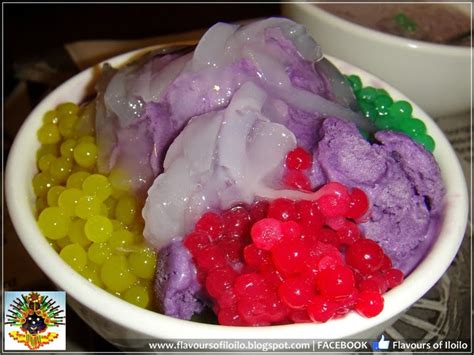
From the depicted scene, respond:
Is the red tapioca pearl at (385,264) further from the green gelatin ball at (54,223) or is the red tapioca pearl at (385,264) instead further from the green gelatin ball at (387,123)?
the green gelatin ball at (54,223)

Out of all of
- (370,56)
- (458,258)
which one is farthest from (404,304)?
(370,56)

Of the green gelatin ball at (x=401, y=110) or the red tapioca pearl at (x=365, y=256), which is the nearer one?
the red tapioca pearl at (x=365, y=256)

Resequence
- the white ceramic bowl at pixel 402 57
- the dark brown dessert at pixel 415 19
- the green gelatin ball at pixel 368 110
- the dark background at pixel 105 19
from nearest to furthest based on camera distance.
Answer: the green gelatin ball at pixel 368 110 → the white ceramic bowl at pixel 402 57 → the dark brown dessert at pixel 415 19 → the dark background at pixel 105 19

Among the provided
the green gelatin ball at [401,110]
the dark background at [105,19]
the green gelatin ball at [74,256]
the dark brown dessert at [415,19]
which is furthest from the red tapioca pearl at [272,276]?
the dark background at [105,19]

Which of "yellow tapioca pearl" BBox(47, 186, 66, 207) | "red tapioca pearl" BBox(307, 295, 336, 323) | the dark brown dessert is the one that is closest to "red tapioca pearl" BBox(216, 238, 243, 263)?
"red tapioca pearl" BBox(307, 295, 336, 323)

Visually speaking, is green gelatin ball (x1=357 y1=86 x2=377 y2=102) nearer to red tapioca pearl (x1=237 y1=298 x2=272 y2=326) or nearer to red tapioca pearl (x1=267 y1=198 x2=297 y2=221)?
red tapioca pearl (x1=267 y1=198 x2=297 y2=221)

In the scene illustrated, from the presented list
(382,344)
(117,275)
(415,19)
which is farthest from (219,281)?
(415,19)
